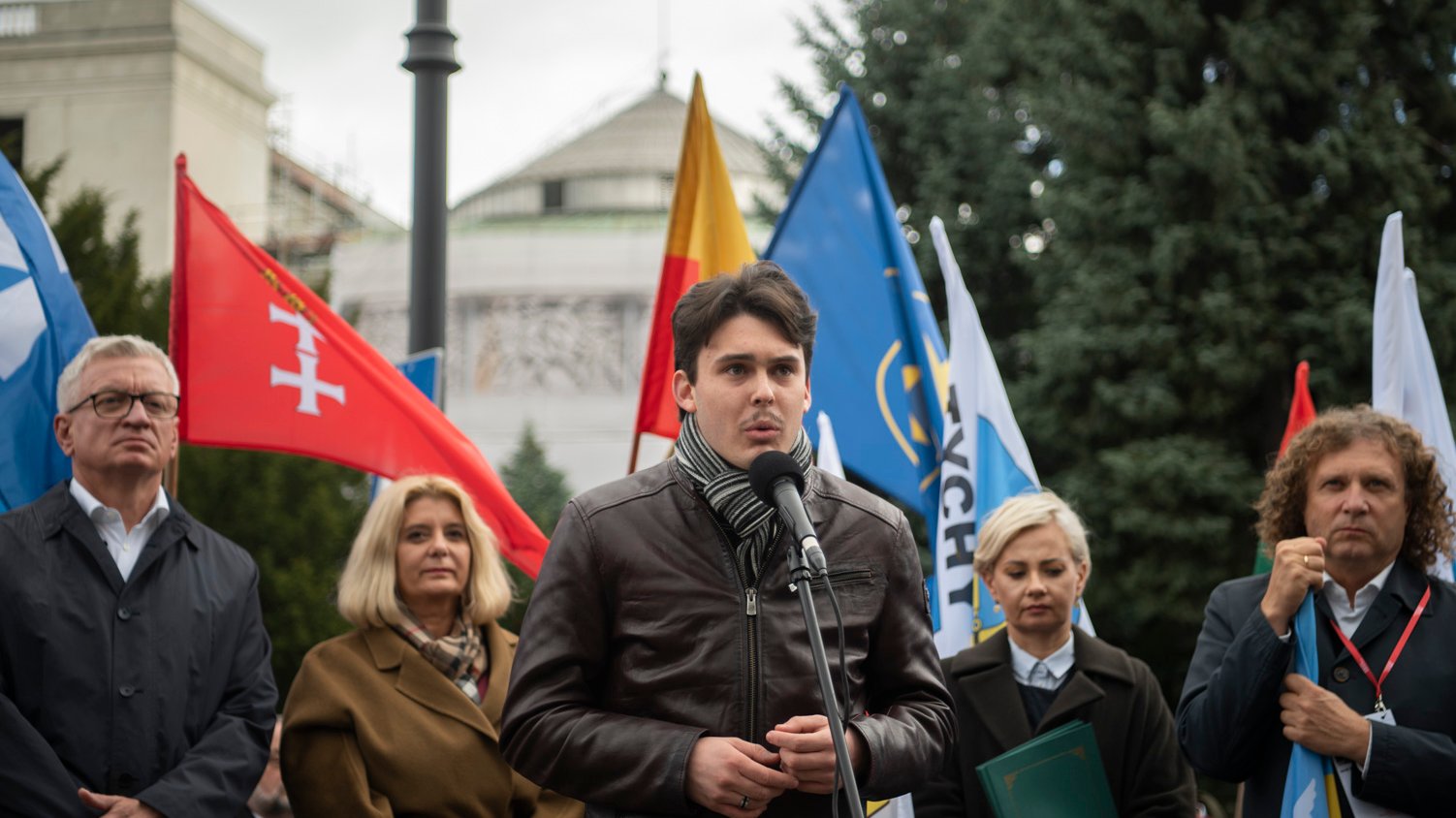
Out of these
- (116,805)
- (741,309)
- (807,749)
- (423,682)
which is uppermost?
(741,309)

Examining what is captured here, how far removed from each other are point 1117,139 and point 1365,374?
289 cm

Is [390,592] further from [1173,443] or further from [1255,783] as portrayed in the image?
[1173,443]

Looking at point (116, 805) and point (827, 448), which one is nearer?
point (116, 805)

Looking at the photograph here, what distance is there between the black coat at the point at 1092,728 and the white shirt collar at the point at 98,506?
224 centimetres

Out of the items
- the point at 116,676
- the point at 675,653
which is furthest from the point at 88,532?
the point at 675,653

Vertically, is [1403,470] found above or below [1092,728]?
above

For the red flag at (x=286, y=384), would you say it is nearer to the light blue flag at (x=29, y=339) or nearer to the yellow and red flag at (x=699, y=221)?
the light blue flag at (x=29, y=339)

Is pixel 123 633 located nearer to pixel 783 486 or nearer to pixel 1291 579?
pixel 783 486

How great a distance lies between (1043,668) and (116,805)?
258 cm

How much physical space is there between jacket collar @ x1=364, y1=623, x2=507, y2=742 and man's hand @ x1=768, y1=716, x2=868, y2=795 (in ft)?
6.66

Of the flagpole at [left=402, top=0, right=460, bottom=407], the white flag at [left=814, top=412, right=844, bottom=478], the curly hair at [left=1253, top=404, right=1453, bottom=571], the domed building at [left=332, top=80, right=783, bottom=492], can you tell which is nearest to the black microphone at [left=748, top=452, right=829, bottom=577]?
the curly hair at [left=1253, top=404, right=1453, bottom=571]

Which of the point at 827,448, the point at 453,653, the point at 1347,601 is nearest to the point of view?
the point at 1347,601

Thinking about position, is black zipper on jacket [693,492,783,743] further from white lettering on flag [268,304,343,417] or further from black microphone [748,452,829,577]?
white lettering on flag [268,304,343,417]

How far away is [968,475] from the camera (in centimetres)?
579
